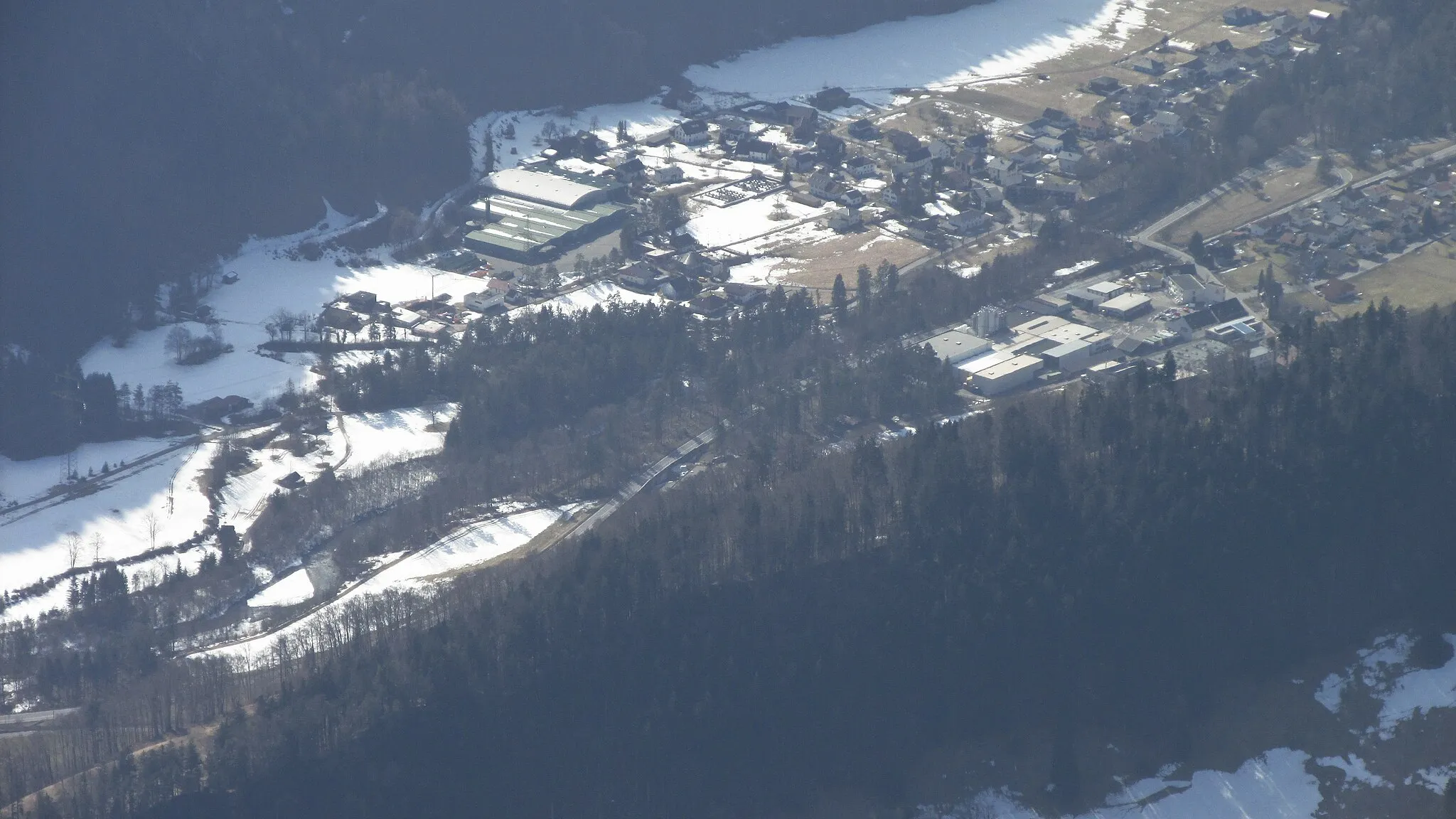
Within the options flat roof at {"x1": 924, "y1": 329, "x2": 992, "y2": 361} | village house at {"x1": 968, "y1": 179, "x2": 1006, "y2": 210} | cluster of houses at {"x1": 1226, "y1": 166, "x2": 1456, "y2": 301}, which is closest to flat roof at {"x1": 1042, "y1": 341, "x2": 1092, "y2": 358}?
flat roof at {"x1": 924, "y1": 329, "x2": 992, "y2": 361}

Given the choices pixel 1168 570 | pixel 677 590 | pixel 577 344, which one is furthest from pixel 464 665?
pixel 577 344

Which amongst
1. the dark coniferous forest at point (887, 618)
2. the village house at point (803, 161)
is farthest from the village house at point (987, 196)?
the dark coniferous forest at point (887, 618)

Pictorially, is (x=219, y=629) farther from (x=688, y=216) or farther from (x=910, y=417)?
(x=688, y=216)

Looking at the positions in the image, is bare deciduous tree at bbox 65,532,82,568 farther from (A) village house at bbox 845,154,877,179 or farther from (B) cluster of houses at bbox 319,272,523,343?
(A) village house at bbox 845,154,877,179

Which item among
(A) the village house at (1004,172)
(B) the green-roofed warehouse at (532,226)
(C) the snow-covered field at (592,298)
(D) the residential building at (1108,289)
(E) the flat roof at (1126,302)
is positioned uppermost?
(B) the green-roofed warehouse at (532,226)

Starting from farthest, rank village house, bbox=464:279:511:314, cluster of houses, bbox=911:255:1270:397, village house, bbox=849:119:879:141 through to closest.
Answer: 1. village house, bbox=849:119:879:141
2. village house, bbox=464:279:511:314
3. cluster of houses, bbox=911:255:1270:397

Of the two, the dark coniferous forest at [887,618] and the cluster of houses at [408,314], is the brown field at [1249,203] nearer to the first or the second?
the dark coniferous forest at [887,618]
